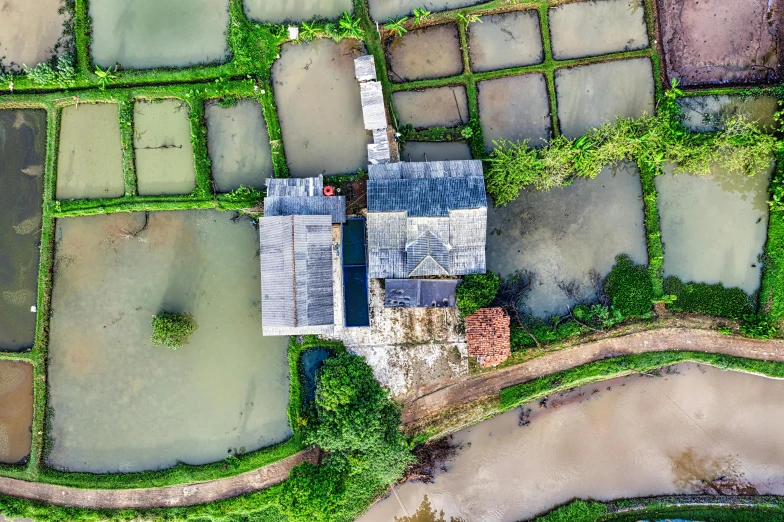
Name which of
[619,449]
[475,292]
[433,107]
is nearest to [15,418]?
[475,292]

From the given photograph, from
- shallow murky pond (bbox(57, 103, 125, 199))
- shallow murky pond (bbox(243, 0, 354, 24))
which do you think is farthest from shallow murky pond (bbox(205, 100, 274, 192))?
shallow murky pond (bbox(57, 103, 125, 199))

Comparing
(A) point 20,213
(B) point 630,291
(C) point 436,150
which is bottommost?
(B) point 630,291

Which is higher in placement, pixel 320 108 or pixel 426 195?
pixel 320 108

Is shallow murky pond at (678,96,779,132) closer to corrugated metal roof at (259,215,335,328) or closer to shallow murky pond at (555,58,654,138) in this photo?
shallow murky pond at (555,58,654,138)

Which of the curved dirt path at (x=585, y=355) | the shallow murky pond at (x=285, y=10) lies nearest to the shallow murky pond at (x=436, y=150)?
the shallow murky pond at (x=285, y=10)

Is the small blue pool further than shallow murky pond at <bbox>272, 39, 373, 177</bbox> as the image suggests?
No

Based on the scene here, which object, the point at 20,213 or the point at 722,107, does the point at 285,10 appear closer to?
the point at 20,213

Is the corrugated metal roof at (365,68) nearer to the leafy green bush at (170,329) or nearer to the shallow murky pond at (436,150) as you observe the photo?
the shallow murky pond at (436,150)

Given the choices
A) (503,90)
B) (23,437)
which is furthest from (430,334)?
(23,437)
